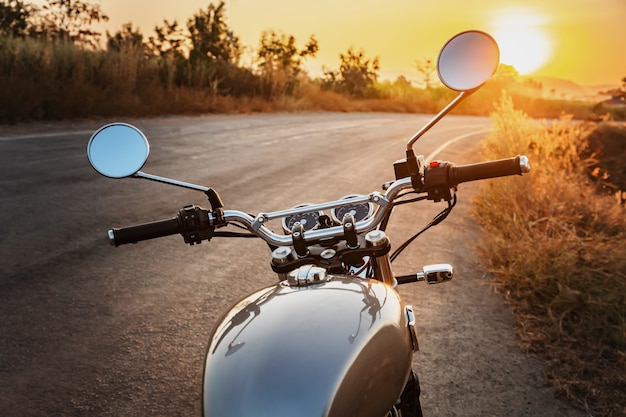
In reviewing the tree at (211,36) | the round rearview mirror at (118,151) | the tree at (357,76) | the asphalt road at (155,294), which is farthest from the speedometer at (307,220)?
the tree at (357,76)

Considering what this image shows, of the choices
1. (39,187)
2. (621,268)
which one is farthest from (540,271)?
(39,187)

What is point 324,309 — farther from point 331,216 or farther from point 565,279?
point 565,279

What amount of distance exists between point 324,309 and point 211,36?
23.4 metres

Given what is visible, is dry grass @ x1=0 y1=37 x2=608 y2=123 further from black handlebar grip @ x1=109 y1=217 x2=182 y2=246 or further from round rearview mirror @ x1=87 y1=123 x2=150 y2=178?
black handlebar grip @ x1=109 y1=217 x2=182 y2=246

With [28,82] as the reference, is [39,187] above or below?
below

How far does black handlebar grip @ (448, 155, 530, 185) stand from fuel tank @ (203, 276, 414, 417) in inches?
23.0

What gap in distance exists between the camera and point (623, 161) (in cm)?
1412

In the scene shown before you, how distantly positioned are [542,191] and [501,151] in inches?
152

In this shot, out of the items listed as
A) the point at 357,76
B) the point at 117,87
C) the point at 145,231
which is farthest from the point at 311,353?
the point at 357,76

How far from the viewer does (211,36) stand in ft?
77.8

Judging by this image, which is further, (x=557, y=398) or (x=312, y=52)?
(x=312, y=52)

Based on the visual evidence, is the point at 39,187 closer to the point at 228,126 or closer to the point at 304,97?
the point at 228,126

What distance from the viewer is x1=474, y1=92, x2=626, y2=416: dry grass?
13.5 ft

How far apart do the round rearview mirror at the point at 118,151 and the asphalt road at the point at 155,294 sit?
5.89 ft
